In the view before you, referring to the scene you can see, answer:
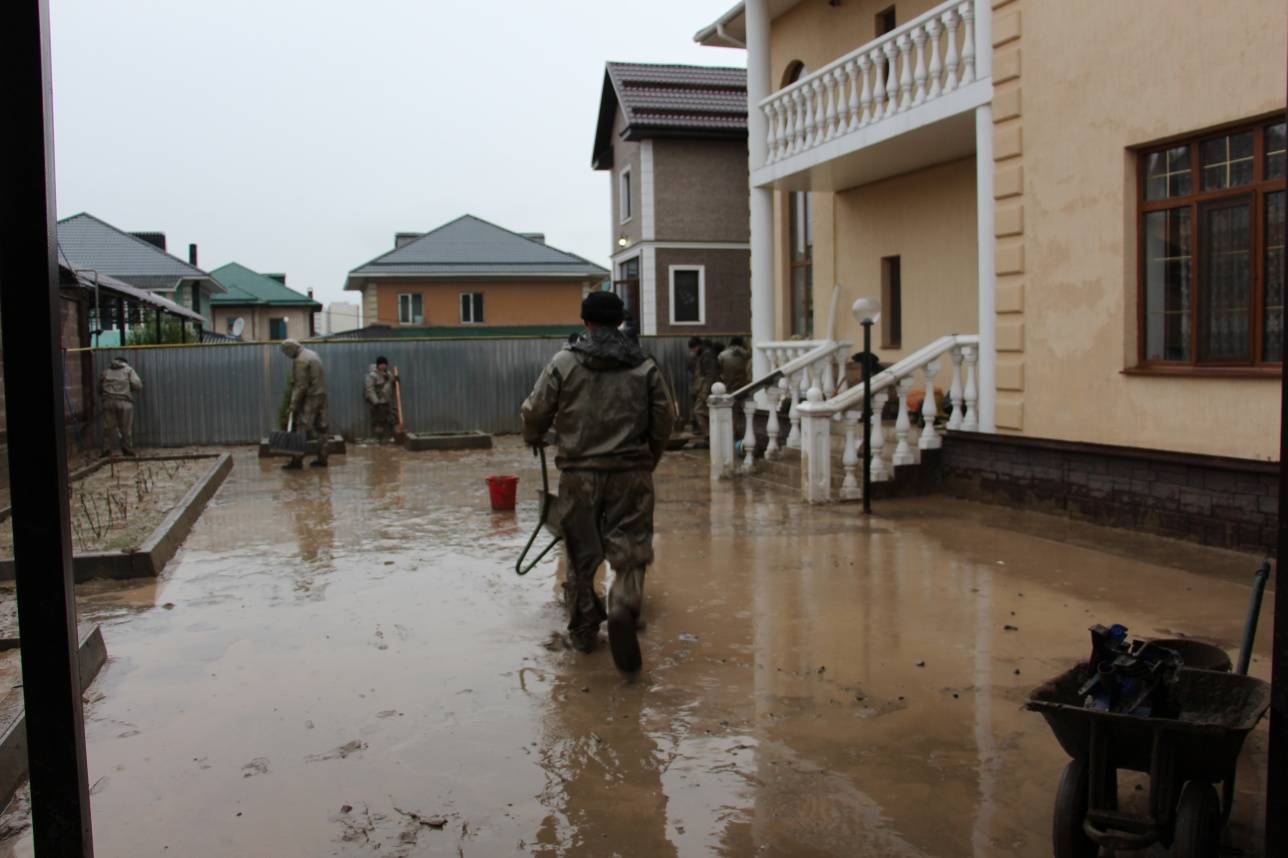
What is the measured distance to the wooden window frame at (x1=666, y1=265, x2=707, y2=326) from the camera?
3038 cm

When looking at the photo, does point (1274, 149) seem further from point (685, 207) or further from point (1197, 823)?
point (685, 207)

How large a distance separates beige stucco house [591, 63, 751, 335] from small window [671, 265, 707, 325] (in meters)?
0.03

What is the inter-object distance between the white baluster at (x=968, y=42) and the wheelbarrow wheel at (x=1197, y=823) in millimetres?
9738

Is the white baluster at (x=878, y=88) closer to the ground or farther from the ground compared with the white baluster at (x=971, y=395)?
farther from the ground

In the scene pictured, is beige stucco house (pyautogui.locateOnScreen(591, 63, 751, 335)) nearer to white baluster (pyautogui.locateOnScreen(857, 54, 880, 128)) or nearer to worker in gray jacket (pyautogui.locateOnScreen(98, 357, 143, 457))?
worker in gray jacket (pyautogui.locateOnScreen(98, 357, 143, 457))

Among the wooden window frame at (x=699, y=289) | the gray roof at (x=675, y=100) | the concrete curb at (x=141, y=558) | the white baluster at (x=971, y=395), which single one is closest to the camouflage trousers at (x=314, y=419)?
the concrete curb at (x=141, y=558)

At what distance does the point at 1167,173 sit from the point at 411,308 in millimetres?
36420

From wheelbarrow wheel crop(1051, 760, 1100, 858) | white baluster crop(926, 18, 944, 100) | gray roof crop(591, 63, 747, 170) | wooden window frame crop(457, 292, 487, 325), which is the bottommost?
wheelbarrow wheel crop(1051, 760, 1100, 858)

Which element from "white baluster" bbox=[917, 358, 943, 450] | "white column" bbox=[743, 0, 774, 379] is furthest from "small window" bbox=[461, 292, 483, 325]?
"white baluster" bbox=[917, 358, 943, 450]

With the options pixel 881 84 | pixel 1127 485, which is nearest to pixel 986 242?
pixel 881 84

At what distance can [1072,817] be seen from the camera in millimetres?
3541

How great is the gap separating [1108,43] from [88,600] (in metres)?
9.14

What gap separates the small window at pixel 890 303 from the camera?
653 inches

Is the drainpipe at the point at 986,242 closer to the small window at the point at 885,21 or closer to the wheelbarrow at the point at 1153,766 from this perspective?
the small window at the point at 885,21
